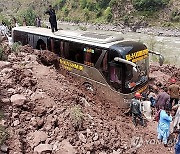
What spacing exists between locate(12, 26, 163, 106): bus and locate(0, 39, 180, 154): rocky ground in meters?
0.60

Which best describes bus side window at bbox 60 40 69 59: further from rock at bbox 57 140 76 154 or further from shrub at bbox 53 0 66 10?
shrub at bbox 53 0 66 10

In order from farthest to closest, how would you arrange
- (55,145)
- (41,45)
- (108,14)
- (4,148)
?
(108,14) < (41,45) < (55,145) < (4,148)

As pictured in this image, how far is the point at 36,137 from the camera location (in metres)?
7.07

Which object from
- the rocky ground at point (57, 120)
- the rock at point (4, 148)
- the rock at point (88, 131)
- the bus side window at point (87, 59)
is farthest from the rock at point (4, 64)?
the rock at point (4, 148)

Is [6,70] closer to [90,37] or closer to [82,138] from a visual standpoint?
[90,37]

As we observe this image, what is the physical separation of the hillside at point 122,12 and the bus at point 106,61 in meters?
29.1

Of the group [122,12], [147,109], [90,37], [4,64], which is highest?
[122,12]

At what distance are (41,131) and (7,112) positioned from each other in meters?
1.06

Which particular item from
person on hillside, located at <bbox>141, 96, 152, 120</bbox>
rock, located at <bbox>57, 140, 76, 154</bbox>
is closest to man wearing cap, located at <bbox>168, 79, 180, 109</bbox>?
person on hillside, located at <bbox>141, 96, 152, 120</bbox>

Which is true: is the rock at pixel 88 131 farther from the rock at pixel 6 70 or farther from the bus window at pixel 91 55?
the rock at pixel 6 70

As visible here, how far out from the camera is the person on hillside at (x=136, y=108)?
9156mm

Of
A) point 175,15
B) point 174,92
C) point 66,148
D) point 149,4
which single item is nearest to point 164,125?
point 174,92

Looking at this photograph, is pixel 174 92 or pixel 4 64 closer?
pixel 4 64

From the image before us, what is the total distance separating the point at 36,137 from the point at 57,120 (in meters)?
0.85
